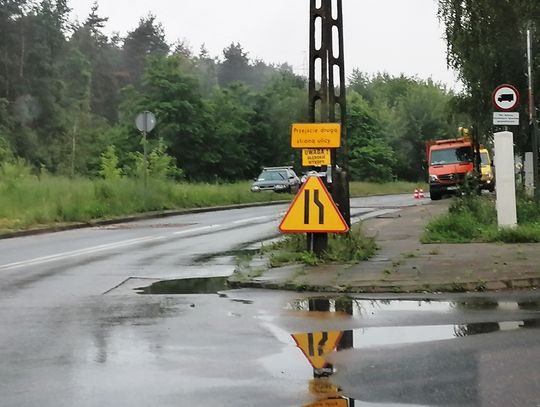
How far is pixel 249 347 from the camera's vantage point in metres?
7.11

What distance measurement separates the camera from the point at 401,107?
84062mm

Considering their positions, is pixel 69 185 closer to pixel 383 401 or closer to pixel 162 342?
pixel 162 342

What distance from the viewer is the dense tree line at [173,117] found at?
6028cm

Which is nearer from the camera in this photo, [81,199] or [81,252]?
[81,252]

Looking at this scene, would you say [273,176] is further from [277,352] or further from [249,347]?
[277,352]

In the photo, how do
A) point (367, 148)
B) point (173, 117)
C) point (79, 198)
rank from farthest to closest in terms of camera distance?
point (367, 148), point (173, 117), point (79, 198)

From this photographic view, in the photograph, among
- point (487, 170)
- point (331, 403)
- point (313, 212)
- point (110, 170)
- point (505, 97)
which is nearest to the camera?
point (331, 403)

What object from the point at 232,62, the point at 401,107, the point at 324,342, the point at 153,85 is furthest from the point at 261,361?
the point at 232,62

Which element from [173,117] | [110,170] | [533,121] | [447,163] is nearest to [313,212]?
[533,121]

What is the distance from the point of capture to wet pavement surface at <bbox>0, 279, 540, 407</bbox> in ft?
18.1

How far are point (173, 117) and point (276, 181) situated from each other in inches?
679

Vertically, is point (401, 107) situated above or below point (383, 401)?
above

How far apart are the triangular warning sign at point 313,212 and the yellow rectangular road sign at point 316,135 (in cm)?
57

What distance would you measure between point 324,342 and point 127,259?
27.4ft
